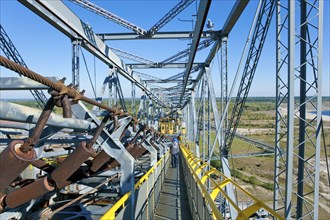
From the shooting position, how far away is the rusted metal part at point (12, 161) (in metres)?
2.41

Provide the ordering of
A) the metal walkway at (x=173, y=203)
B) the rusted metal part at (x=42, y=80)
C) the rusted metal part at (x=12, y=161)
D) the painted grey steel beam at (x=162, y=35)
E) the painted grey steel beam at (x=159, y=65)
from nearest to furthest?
the rusted metal part at (x=42, y=80), the rusted metal part at (x=12, y=161), the metal walkway at (x=173, y=203), the painted grey steel beam at (x=162, y=35), the painted grey steel beam at (x=159, y=65)

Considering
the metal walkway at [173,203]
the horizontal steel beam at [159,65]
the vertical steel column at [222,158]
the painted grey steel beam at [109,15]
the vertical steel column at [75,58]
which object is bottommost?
the metal walkway at [173,203]

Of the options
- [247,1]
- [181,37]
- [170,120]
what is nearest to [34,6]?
[247,1]

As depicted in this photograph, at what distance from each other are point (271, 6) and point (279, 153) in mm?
2717

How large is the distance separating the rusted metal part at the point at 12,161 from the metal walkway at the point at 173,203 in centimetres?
583

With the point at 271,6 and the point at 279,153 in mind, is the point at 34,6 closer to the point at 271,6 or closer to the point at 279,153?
the point at 271,6

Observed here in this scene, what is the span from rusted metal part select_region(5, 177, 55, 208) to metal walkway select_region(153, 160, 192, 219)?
4.68m

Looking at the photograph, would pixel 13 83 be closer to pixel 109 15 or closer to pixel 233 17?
pixel 233 17

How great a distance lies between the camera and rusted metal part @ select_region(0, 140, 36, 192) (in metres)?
2.41

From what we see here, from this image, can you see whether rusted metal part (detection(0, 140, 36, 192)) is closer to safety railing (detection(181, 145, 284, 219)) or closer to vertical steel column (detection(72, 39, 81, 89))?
safety railing (detection(181, 145, 284, 219))

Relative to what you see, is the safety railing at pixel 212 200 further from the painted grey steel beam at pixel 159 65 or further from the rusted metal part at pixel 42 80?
the painted grey steel beam at pixel 159 65

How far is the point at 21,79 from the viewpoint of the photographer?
2859mm

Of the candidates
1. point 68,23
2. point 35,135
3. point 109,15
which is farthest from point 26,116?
point 109,15

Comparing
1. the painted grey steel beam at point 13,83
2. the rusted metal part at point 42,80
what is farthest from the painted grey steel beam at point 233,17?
the painted grey steel beam at point 13,83
